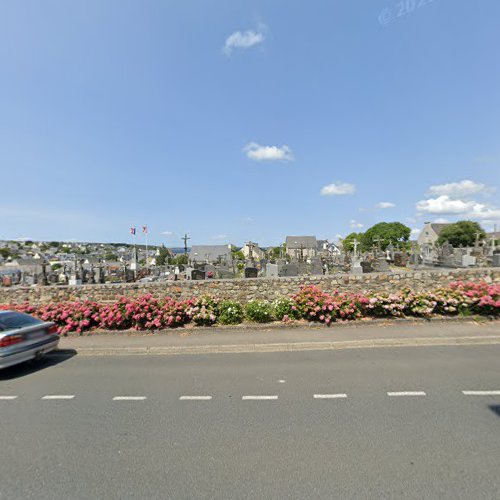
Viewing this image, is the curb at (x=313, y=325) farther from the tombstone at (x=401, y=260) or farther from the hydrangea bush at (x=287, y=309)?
the tombstone at (x=401, y=260)

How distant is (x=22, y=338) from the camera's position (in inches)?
228

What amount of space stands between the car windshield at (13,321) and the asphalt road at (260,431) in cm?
103

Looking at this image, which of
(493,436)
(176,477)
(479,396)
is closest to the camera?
(176,477)

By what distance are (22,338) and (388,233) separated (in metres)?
87.4

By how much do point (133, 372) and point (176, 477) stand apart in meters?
3.29

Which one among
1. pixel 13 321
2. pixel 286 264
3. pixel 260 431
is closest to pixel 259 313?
pixel 260 431

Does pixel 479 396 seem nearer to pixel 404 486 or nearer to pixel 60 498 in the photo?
pixel 404 486

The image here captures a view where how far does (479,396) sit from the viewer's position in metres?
4.11

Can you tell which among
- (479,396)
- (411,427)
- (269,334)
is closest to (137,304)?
(269,334)

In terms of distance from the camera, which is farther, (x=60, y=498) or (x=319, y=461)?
(x=319, y=461)

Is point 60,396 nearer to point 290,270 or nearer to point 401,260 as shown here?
point 290,270

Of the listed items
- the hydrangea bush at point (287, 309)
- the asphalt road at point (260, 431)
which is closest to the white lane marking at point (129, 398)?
the asphalt road at point (260, 431)

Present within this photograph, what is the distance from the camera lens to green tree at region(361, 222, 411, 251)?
8006cm

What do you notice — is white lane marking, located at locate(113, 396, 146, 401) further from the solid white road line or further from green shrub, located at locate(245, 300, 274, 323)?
green shrub, located at locate(245, 300, 274, 323)
